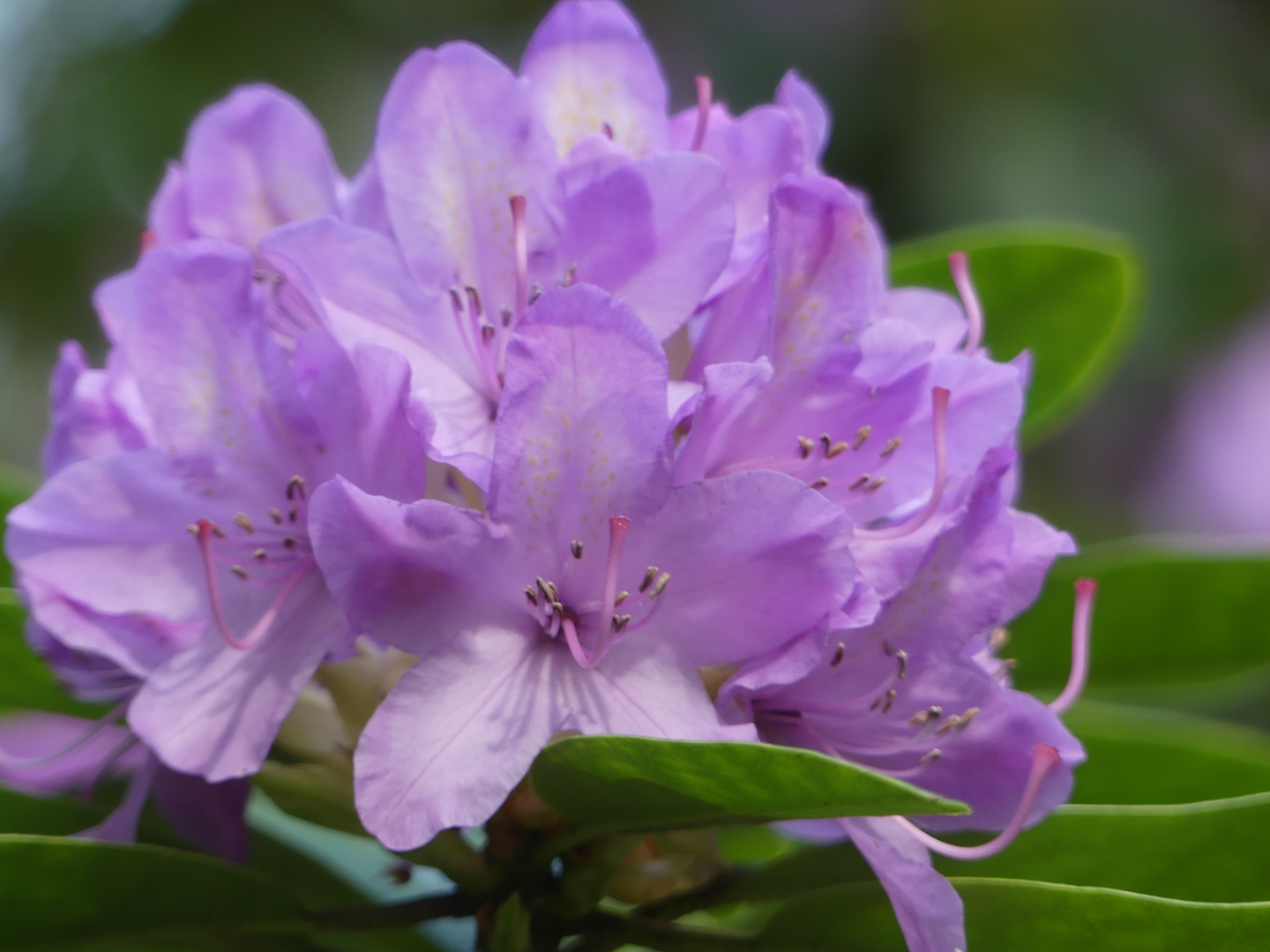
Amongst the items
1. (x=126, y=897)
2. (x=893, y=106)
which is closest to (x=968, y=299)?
(x=126, y=897)

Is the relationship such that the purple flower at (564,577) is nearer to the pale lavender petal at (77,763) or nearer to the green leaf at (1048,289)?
the pale lavender petal at (77,763)

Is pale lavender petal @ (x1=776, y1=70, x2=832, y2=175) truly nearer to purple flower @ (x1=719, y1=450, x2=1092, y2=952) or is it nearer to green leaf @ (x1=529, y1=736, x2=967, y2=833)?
purple flower @ (x1=719, y1=450, x2=1092, y2=952)

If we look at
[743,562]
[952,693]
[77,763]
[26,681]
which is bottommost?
[77,763]

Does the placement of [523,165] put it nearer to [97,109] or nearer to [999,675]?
[999,675]

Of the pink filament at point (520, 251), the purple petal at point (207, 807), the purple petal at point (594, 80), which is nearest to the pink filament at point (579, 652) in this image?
the pink filament at point (520, 251)

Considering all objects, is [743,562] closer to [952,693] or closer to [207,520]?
[952,693]
